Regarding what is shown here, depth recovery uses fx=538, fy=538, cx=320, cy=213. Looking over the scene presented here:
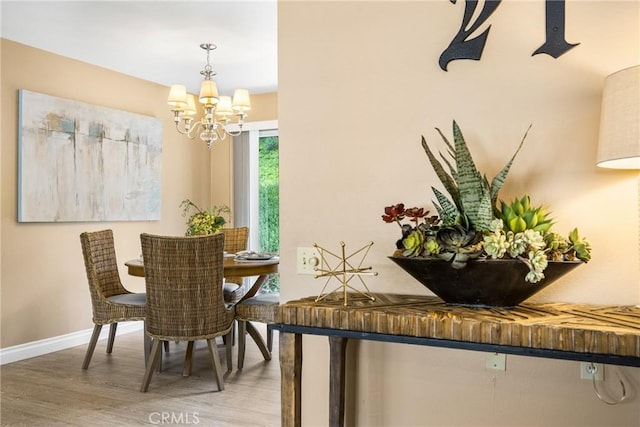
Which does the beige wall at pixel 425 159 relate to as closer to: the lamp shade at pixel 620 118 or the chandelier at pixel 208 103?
the lamp shade at pixel 620 118

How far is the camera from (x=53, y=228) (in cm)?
462

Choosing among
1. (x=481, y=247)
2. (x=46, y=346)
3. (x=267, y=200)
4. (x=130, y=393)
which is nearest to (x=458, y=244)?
(x=481, y=247)

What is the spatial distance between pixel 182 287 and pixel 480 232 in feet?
7.76

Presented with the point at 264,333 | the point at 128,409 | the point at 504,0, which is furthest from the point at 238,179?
the point at 504,0

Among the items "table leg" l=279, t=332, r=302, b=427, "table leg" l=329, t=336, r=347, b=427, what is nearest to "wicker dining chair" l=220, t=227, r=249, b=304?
"table leg" l=329, t=336, r=347, b=427

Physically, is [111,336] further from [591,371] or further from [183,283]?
[591,371]

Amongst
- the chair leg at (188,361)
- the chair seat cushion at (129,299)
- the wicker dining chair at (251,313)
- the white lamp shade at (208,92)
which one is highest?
the white lamp shade at (208,92)

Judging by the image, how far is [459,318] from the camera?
1309 millimetres

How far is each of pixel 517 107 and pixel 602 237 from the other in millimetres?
446

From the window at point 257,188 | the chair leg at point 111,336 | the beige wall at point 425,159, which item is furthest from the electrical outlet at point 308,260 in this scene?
the window at point 257,188

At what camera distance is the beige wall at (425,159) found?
152cm

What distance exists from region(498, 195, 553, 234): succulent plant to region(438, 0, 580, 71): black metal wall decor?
47cm

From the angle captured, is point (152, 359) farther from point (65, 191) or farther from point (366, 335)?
point (366, 335)

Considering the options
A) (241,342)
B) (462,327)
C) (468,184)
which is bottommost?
(241,342)
